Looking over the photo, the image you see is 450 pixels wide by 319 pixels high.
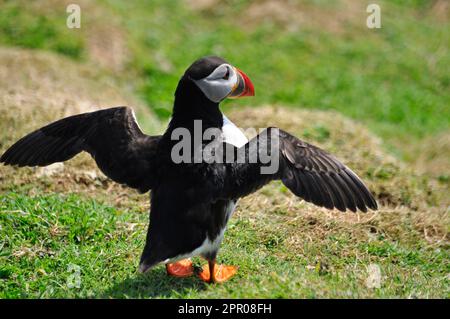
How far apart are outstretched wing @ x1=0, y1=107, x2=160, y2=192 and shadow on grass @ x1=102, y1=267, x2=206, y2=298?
0.61 m

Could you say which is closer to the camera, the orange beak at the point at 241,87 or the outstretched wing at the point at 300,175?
the outstretched wing at the point at 300,175

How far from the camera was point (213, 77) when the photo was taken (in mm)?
4273

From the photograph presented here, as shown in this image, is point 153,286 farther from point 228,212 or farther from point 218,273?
point 228,212

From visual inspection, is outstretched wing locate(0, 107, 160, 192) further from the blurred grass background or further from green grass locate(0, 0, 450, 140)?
green grass locate(0, 0, 450, 140)

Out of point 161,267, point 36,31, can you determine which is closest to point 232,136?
point 161,267

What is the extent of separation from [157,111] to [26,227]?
15.9ft

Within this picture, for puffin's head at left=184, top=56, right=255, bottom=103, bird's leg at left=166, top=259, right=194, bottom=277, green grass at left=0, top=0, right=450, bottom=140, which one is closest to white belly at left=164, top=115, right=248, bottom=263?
puffin's head at left=184, top=56, right=255, bottom=103

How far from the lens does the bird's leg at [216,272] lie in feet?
14.0

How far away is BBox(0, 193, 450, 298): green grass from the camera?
13.8 ft

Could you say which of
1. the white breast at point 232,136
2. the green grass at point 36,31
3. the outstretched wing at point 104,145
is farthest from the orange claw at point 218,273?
the green grass at point 36,31

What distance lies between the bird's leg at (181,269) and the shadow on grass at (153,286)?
0.04 metres

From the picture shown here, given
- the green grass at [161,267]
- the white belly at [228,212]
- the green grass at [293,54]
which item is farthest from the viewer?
the green grass at [293,54]

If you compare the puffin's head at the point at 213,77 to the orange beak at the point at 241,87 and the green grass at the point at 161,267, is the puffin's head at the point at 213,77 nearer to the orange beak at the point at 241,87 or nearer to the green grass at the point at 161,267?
the orange beak at the point at 241,87
